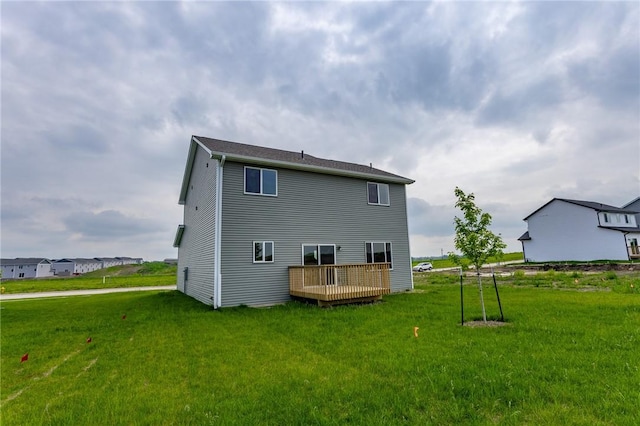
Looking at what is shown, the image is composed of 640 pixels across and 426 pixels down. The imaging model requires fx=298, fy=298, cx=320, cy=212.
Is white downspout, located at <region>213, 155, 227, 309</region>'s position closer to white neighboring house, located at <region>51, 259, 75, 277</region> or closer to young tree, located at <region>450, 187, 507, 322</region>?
young tree, located at <region>450, 187, 507, 322</region>

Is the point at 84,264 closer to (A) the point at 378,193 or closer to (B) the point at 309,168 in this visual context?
(B) the point at 309,168

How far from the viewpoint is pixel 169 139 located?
51.9 feet

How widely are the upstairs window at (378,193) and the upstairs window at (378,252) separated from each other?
6.48 ft

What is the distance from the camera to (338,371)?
13.8 ft

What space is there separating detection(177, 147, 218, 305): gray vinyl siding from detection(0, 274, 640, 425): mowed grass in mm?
3903

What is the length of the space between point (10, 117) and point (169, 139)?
19.3 feet

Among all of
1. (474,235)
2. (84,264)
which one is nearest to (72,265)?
(84,264)

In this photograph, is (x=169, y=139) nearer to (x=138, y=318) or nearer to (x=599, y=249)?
(x=138, y=318)

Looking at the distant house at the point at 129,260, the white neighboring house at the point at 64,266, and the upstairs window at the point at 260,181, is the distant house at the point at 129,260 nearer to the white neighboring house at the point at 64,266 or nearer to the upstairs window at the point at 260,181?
the white neighboring house at the point at 64,266

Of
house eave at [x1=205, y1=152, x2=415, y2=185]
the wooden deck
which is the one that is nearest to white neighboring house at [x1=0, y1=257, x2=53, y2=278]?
Answer: house eave at [x1=205, y1=152, x2=415, y2=185]

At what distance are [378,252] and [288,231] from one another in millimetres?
4670

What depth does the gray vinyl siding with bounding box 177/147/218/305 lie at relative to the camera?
446 inches

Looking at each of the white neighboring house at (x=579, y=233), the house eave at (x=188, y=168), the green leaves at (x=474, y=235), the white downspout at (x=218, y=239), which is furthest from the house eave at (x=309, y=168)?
the white neighboring house at (x=579, y=233)

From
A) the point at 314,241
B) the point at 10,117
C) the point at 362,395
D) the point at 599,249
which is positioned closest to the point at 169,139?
the point at 10,117
